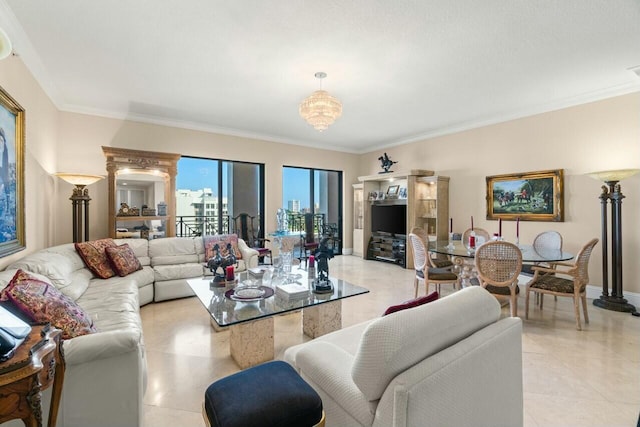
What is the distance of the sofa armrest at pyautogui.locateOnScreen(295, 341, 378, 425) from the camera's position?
1205 mm

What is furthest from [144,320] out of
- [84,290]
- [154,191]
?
[154,191]

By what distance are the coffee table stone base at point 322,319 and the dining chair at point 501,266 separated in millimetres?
1637

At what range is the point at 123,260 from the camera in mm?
3590

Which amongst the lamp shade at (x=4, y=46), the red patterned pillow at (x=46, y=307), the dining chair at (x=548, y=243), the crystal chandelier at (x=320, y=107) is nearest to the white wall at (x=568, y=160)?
the dining chair at (x=548, y=243)

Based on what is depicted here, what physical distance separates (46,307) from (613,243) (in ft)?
18.2

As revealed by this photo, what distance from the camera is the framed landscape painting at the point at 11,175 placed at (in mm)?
2375

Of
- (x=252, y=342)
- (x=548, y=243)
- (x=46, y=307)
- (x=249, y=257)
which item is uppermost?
(x=548, y=243)

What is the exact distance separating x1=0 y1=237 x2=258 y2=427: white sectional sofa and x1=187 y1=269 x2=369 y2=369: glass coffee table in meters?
0.55

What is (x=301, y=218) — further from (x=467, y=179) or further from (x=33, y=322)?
(x=33, y=322)

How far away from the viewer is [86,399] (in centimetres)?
143

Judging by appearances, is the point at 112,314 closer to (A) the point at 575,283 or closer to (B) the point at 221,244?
(B) the point at 221,244

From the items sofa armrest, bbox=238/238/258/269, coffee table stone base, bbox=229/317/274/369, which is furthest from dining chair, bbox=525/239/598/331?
sofa armrest, bbox=238/238/258/269

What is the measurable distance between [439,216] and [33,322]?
570 cm

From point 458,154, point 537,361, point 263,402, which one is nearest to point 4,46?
point 263,402
